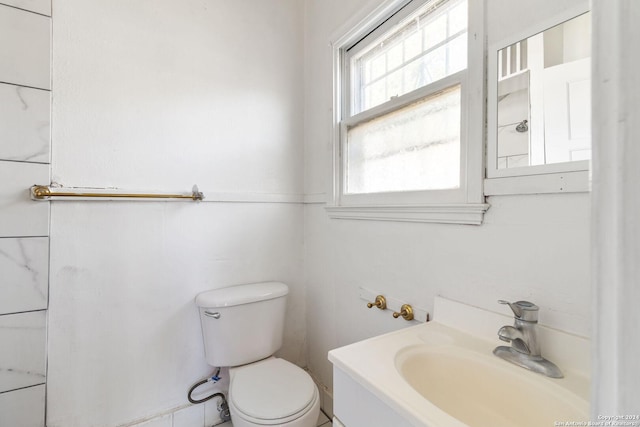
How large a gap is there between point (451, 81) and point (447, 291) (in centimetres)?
73

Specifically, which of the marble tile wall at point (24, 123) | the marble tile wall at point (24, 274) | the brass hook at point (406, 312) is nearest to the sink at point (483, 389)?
the brass hook at point (406, 312)

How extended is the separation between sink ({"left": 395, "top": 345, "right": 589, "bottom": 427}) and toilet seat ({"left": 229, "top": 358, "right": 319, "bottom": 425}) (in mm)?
578

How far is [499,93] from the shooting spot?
2.78 feet

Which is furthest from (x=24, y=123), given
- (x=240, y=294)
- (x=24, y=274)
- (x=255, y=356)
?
(x=255, y=356)

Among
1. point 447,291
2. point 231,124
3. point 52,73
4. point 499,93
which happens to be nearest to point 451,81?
point 499,93

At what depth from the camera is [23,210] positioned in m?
1.15

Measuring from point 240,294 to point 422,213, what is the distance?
38.0 inches

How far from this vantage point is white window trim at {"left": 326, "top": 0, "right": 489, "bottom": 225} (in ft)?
2.92

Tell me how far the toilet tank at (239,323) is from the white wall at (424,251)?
0.32 metres

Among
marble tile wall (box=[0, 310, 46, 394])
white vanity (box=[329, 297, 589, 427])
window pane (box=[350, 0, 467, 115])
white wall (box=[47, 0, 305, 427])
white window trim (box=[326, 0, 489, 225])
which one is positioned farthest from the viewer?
white wall (box=[47, 0, 305, 427])

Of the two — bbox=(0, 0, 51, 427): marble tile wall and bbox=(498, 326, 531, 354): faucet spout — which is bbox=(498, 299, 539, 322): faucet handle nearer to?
bbox=(498, 326, 531, 354): faucet spout

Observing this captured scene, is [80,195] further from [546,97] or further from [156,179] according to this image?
[546,97]

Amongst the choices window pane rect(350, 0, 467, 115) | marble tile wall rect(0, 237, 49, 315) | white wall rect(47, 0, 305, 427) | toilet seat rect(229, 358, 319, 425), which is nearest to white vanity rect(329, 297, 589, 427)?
toilet seat rect(229, 358, 319, 425)

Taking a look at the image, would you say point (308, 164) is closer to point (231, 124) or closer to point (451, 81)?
point (231, 124)
